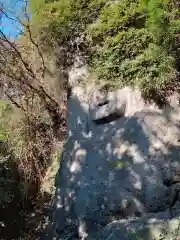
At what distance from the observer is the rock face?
5.64m

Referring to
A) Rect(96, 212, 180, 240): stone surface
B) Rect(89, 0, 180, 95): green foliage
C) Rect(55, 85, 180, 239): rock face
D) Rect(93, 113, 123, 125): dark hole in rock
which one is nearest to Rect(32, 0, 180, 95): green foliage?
Rect(89, 0, 180, 95): green foliage

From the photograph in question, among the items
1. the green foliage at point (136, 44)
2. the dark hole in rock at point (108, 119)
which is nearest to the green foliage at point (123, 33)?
the green foliage at point (136, 44)

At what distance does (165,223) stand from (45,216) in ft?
13.3

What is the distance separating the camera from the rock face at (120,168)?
564 centimetres

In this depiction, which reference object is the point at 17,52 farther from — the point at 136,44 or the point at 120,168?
the point at 120,168

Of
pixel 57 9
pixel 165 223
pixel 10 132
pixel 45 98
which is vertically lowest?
pixel 165 223

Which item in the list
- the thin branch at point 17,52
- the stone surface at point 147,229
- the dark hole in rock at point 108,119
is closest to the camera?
the stone surface at point 147,229

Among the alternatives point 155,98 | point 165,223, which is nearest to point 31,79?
point 155,98

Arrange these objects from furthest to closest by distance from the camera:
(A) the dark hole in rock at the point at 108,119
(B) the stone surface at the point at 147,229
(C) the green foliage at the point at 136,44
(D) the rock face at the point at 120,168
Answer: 1. (A) the dark hole in rock at the point at 108,119
2. (C) the green foliage at the point at 136,44
3. (D) the rock face at the point at 120,168
4. (B) the stone surface at the point at 147,229

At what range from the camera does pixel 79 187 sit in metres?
6.55

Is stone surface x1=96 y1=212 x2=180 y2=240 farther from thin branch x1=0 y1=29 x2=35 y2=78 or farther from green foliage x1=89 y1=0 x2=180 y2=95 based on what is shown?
thin branch x1=0 y1=29 x2=35 y2=78

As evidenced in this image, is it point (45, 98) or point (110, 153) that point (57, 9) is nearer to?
point (45, 98)

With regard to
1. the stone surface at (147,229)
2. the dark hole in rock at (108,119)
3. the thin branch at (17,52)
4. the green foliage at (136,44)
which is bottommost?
the stone surface at (147,229)

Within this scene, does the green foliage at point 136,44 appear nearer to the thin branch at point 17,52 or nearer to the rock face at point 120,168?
the rock face at point 120,168
